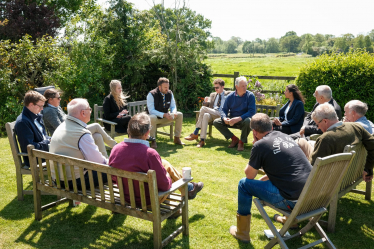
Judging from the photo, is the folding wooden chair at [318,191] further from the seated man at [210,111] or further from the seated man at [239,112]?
the seated man at [210,111]

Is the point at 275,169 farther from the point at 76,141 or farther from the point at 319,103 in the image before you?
the point at 319,103

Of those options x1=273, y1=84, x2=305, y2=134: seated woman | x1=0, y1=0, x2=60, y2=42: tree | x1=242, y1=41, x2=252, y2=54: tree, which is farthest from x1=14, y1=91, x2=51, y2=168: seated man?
x1=242, y1=41, x2=252, y2=54: tree

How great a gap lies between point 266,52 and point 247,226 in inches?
2235

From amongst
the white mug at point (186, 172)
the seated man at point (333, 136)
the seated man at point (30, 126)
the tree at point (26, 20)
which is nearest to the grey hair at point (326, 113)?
the seated man at point (333, 136)

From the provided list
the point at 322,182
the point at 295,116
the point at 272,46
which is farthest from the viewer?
the point at 272,46

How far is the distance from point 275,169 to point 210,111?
4.74 m

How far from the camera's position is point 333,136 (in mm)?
3375

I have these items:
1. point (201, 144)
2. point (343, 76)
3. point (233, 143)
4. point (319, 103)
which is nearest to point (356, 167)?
point (319, 103)

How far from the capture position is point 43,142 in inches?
165

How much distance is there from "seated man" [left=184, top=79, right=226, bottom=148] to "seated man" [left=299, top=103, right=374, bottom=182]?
3.84m

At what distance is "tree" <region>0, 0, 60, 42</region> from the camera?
1277 centimetres

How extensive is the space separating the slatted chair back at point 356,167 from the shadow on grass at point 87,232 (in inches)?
71.0

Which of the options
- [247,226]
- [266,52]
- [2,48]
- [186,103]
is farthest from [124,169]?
[266,52]

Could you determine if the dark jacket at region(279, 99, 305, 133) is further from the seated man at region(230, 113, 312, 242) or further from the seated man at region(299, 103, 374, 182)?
the seated man at region(230, 113, 312, 242)
